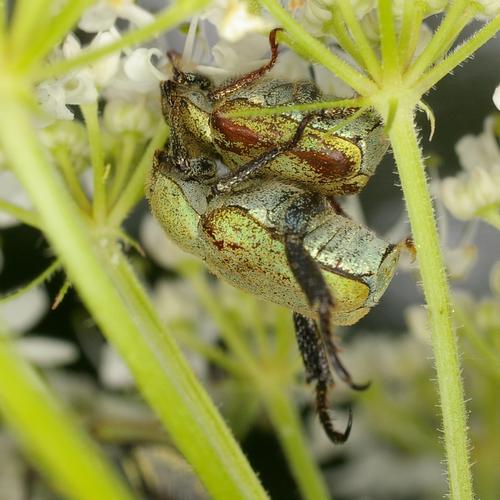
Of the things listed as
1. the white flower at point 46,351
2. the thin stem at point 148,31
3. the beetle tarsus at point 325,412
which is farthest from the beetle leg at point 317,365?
the white flower at point 46,351

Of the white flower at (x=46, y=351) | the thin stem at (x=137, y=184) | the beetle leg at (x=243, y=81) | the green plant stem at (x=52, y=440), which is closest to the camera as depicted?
the green plant stem at (x=52, y=440)

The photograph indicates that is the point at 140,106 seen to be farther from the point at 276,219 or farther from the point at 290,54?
the point at 276,219

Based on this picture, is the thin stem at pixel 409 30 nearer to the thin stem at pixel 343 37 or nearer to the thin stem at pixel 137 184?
the thin stem at pixel 343 37

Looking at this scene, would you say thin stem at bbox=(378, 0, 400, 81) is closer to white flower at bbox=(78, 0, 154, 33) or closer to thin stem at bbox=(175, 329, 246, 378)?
white flower at bbox=(78, 0, 154, 33)

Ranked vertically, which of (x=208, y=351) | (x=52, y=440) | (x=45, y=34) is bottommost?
(x=52, y=440)

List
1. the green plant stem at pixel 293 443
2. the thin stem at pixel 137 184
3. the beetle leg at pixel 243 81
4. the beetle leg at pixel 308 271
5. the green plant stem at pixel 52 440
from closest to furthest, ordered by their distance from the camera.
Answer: the green plant stem at pixel 52 440
the beetle leg at pixel 308 271
the beetle leg at pixel 243 81
the thin stem at pixel 137 184
the green plant stem at pixel 293 443

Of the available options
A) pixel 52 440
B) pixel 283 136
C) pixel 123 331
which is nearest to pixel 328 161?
pixel 283 136

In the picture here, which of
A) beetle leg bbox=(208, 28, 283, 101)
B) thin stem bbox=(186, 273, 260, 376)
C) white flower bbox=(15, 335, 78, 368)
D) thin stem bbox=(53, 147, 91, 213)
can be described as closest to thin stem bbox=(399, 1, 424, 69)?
beetle leg bbox=(208, 28, 283, 101)

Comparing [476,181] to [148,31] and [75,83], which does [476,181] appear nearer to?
[75,83]
